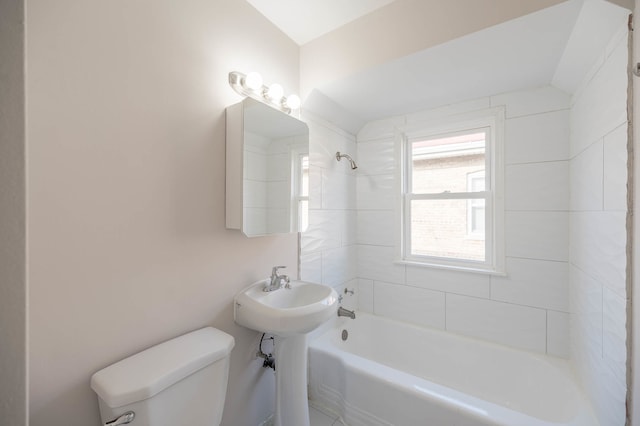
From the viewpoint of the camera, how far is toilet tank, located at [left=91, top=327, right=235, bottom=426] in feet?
2.64

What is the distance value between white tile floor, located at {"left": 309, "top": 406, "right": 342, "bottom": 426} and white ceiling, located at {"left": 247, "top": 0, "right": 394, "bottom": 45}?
8.03 ft

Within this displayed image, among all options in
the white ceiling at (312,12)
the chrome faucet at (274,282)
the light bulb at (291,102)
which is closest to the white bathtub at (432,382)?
the chrome faucet at (274,282)

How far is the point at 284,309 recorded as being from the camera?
1191 millimetres

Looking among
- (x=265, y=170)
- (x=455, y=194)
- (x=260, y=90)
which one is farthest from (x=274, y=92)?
(x=455, y=194)

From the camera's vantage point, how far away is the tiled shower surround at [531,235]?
43.2 inches

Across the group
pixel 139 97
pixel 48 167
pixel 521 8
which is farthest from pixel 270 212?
pixel 521 8

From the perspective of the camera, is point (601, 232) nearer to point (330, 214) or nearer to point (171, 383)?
point (330, 214)

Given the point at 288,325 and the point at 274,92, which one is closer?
the point at 288,325

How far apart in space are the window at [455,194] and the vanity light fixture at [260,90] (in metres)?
1.11

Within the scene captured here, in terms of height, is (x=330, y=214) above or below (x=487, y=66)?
below

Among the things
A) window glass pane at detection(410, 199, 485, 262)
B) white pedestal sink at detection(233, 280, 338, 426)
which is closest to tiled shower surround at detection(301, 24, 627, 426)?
window glass pane at detection(410, 199, 485, 262)

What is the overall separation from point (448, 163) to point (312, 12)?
1.45 metres

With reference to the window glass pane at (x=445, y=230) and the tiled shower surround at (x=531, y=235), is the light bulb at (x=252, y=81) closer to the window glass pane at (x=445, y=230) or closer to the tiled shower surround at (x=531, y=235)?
the tiled shower surround at (x=531, y=235)

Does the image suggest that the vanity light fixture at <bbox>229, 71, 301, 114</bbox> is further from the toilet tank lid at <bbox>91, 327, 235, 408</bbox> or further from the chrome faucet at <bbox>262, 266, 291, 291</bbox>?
the toilet tank lid at <bbox>91, 327, 235, 408</bbox>
